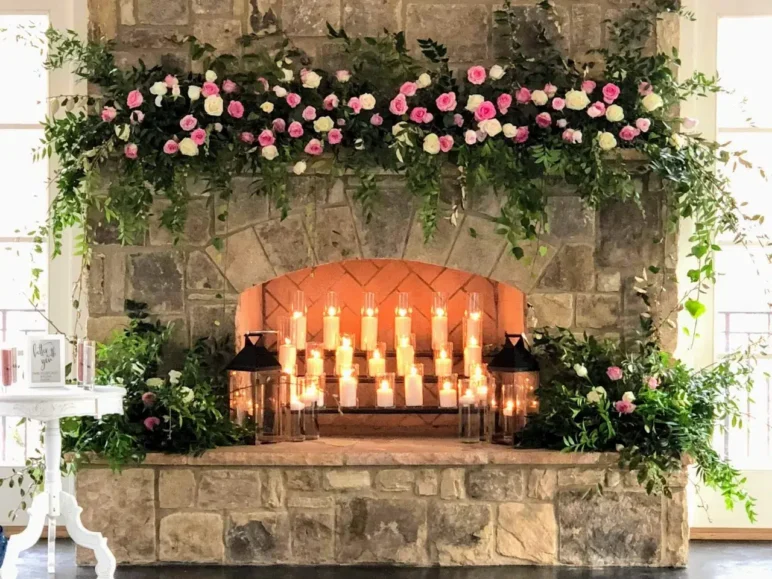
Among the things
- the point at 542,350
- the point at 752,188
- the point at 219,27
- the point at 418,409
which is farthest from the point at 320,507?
the point at 752,188

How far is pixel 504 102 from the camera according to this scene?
430 cm

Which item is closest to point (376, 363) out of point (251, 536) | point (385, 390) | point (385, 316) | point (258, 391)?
point (385, 390)

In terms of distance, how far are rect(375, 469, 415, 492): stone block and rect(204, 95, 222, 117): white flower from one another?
159cm

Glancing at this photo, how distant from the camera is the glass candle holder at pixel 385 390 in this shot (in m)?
4.84

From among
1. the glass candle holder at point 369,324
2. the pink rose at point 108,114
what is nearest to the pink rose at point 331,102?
the pink rose at point 108,114

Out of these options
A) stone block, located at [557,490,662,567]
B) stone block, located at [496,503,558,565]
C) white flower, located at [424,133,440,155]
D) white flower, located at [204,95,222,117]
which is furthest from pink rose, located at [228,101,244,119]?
stone block, located at [557,490,662,567]

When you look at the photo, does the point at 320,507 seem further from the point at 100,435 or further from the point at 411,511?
the point at 100,435

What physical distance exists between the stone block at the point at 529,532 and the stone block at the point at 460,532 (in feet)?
0.20

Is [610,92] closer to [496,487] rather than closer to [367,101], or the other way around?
[367,101]

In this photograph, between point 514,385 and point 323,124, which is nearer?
point 323,124

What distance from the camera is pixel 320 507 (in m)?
4.34

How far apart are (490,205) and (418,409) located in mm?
1009

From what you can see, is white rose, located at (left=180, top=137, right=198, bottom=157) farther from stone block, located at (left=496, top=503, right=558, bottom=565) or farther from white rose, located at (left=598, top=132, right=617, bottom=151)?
stone block, located at (left=496, top=503, right=558, bottom=565)

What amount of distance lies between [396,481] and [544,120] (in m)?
1.57
